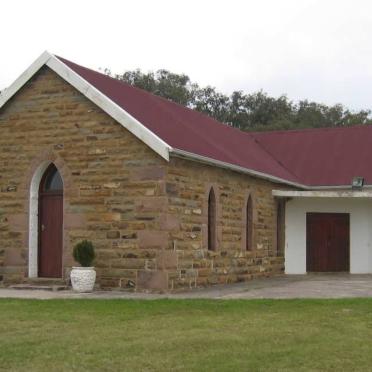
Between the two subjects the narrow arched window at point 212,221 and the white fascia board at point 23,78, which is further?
the narrow arched window at point 212,221

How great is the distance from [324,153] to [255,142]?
8.94 ft

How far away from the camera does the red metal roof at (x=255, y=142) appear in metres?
17.2

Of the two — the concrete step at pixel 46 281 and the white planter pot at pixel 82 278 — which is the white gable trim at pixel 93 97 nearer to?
the white planter pot at pixel 82 278

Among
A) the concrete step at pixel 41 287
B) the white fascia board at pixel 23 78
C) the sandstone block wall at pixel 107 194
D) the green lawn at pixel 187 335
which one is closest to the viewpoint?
the green lawn at pixel 187 335

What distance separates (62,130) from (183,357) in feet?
31.4

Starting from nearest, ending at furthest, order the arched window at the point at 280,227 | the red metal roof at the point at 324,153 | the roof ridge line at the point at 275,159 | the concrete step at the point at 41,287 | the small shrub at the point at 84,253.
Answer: the small shrub at the point at 84,253 < the concrete step at the point at 41,287 < the arched window at the point at 280,227 < the red metal roof at the point at 324,153 < the roof ridge line at the point at 275,159

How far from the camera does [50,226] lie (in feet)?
57.1

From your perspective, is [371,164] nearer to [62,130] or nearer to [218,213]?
[218,213]

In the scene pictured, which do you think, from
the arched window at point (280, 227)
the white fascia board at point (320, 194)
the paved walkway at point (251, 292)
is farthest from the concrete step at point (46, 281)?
the arched window at point (280, 227)

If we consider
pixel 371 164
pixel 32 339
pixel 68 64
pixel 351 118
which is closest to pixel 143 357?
pixel 32 339

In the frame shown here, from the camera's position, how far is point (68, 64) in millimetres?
17219

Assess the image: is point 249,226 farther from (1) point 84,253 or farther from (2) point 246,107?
(2) point 246,107

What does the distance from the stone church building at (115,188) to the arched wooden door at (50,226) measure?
26 mm

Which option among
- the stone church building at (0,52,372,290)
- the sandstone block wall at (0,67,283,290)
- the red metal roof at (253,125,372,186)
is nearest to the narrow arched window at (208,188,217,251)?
the stone church building at (0,52,372,290)
